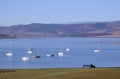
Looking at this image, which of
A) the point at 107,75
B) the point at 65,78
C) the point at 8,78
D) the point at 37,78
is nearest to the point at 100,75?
the point at 107,75

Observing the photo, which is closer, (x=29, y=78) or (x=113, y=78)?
(x=113, y=78)

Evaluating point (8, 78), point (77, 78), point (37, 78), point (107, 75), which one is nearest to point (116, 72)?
point (107, 75)

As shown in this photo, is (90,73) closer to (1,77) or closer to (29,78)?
(29,78)

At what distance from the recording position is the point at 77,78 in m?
25.1

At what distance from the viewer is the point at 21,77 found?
93.2ft

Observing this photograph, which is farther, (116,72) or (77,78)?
(116,72)

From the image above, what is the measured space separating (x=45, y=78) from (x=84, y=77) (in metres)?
2.57

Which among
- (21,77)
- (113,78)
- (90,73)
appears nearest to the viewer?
Answer: (113,78)

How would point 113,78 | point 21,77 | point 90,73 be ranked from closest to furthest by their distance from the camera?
point 113,78 < point 90,73 < point 21,77

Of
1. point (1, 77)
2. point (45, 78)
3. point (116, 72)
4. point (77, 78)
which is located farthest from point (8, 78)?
point (116, 72)

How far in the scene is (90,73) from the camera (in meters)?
26.6

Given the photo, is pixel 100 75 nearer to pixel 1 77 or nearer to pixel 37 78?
pixel 37 78

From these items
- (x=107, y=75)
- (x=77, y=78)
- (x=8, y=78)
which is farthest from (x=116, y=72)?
(x=8, y=78)

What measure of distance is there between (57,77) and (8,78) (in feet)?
12.1
